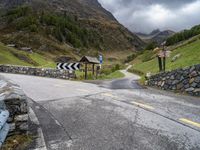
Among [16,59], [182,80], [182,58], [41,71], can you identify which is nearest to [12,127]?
[182,80]

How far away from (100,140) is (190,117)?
9.94 feet

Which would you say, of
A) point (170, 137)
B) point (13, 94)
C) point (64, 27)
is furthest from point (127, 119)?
point (64, 27)

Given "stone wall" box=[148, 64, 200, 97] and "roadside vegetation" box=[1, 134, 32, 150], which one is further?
"stone wall" box=[148, 64, 200, 97]

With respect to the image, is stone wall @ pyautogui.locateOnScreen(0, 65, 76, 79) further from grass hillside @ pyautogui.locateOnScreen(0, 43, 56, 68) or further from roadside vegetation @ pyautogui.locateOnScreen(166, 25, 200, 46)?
roadside vegetation @ pyautogui.locateOnScreen(166, 25, 200, 46)

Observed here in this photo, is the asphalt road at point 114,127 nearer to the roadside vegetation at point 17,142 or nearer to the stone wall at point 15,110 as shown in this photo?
the roadside vegetation at point 17,142

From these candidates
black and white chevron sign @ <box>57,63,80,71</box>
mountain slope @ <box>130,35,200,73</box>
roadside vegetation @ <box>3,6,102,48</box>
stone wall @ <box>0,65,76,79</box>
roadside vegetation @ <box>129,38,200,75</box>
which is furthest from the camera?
roadside vegetation @ <box>3,6,102,48</box>

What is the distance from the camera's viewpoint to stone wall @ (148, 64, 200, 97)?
11969 millimetres

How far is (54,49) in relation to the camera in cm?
11350

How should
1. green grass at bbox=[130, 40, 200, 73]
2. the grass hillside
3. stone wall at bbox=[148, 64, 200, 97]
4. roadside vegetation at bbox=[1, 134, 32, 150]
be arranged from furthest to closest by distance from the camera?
the grass hillside < green grass at bbox=[130, 40, 200, 73] < stone wall at bbox=[148, 64, 200, 97] < roadside vegetation at bbox=[1, 134, 32, 150]

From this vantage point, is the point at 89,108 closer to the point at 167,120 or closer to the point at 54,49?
the point at 167,120

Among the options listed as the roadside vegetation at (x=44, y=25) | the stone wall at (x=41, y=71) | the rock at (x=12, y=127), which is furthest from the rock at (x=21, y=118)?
the roadside vegetation at (x=44, y=25)

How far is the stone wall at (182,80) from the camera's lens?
471 inches

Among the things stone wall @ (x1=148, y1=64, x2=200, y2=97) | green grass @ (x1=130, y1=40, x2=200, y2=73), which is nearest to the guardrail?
stone wall @ (x1=148, y1=64, x2=200, y2=97)

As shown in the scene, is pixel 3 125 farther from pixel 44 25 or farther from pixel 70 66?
pixel 44 25
